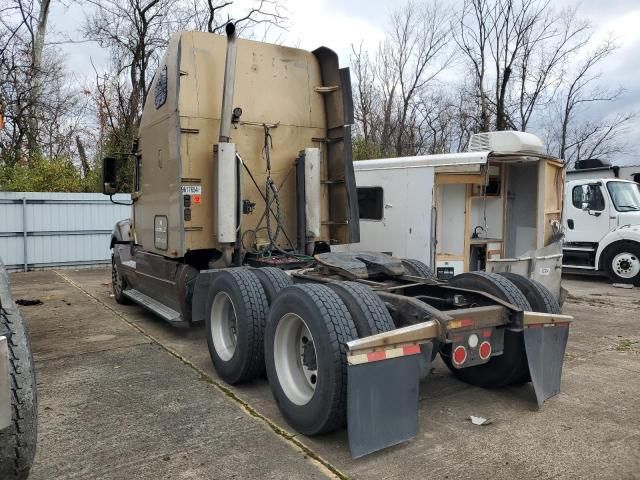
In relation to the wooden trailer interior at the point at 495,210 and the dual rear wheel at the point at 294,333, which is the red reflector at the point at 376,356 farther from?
the wooden trailer interior at the point at 495,210

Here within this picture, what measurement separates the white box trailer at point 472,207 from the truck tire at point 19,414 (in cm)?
615

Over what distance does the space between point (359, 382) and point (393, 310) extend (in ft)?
2.93

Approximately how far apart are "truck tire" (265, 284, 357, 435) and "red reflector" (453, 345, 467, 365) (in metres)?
0.75

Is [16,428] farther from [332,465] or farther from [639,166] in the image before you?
[639,166]

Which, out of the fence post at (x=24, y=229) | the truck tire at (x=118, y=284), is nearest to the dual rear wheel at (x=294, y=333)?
the truck tire at (x=118, y=284)

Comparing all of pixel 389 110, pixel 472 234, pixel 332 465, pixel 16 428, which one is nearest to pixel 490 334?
pixel 332 465

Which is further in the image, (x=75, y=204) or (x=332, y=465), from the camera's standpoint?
(x=75, y=204)

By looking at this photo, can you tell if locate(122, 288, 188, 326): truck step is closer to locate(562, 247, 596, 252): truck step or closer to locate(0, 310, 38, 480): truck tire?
locate(0, 310, 38, 480): truck tire

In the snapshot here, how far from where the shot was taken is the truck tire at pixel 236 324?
15.0 feet

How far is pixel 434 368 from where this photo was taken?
17.7ft

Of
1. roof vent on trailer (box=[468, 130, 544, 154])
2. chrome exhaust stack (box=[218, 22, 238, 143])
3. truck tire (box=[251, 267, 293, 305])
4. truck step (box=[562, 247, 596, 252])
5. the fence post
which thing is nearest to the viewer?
truck tire (box=[251, 267, 293, 305])

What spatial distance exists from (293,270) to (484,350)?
2382 millimetres

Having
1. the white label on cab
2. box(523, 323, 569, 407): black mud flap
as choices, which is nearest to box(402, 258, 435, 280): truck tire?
box(523, 323, 569, 407): black mud flap

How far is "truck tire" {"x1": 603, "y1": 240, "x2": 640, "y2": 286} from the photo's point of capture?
38.2ft
